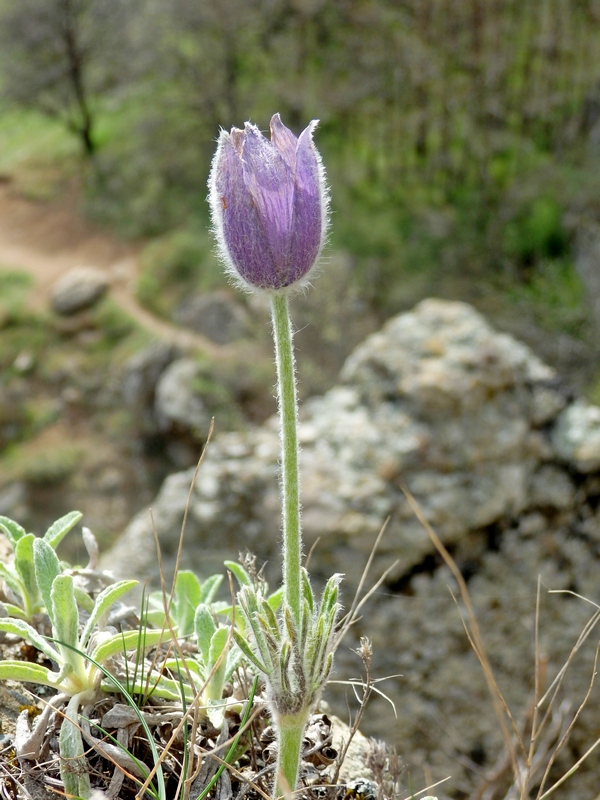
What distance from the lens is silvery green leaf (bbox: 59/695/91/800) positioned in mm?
1012

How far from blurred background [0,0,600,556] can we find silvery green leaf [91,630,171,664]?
757 centimetres

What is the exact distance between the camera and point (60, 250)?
16.3m

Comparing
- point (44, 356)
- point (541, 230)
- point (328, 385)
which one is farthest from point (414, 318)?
point (44, 356)

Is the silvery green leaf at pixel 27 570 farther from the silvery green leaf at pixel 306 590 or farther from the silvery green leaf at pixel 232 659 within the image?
the silvery green leaf at pixel 306 590

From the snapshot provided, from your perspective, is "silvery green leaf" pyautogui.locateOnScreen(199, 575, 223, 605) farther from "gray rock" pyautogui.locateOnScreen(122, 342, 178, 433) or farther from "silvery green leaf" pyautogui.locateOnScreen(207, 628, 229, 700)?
"gray rock" pyautogui.locateOnScreen(122, 342, 178, 433)

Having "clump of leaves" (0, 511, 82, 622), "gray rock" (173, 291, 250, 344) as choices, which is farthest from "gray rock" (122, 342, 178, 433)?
"clump of leaves" (0, 511, 82, 622)

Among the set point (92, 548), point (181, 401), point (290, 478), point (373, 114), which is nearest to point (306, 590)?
point (290, 478)

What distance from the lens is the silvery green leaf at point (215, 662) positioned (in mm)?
1129

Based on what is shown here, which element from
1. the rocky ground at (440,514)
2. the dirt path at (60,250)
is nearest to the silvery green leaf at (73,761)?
the rocky ground at (440,514)

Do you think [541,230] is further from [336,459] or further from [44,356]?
[336,459]

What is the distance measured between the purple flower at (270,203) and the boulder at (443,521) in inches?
87.8

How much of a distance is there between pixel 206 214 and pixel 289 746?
14.6 m

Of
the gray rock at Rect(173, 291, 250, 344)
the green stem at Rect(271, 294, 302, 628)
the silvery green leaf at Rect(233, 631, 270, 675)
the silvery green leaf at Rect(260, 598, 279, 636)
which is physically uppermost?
the green stem at Rect(271, 294, 302, 628)

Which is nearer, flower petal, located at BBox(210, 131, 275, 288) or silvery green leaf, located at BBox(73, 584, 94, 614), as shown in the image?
flower petal, located at BBox(210, 131, 275, 288)
